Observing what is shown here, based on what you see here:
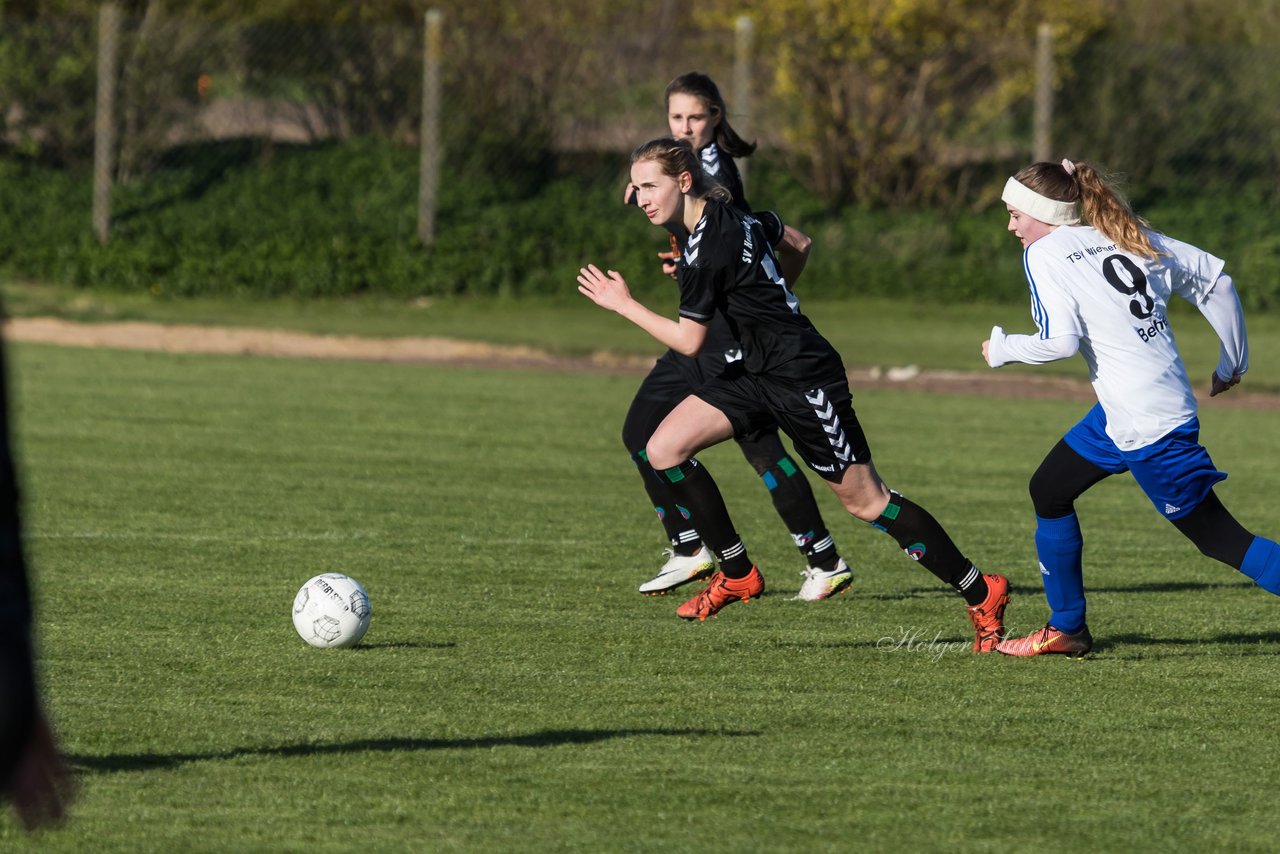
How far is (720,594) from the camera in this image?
7.52 metres

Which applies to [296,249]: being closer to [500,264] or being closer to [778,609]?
[500,264]

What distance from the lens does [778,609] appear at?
7703 millimetres

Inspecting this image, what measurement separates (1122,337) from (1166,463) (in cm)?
44

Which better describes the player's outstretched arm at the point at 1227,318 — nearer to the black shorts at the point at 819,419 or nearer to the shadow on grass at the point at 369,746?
the black shorts at the point at 819,419

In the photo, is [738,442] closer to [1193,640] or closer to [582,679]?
[582,679]

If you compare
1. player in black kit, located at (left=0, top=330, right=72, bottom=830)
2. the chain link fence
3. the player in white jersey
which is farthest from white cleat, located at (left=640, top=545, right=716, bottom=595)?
the chain link fence

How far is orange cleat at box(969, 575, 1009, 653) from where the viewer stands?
6.89 m

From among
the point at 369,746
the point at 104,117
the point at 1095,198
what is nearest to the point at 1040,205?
the point at 1095,198

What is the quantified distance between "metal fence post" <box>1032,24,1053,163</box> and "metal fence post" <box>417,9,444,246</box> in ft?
23.5

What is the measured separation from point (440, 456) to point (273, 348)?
7.78m

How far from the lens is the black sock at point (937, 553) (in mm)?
6910

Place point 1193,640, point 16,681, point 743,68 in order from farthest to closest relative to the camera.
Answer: point 743,68
point 1193,640
point 16,681

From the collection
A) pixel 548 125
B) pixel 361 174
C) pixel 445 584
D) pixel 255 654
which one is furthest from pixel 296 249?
pixel 255 654

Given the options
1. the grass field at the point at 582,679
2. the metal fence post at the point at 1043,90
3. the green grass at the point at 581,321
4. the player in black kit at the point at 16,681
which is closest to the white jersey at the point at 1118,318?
the grass field at the point at 582,679
